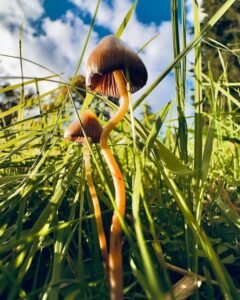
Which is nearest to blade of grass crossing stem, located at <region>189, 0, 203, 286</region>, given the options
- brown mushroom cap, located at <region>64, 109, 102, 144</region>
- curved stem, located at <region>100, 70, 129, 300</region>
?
curved stem, located at <region>100, 70, 129, 300</region>

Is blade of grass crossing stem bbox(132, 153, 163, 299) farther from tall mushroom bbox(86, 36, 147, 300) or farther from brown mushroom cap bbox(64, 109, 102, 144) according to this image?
brown mushroom cap bbox(64, 109, 102, 144)

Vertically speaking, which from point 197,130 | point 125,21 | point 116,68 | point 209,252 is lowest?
point 209,252

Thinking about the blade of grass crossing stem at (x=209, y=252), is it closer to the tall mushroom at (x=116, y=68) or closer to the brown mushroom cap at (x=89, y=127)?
the tall mushroom at (x=116, y=68)

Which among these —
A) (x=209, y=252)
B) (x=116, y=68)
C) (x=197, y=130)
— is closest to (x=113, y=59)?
(x=116, y=68)

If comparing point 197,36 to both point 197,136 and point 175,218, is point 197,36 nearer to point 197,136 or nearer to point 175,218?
point 197,136

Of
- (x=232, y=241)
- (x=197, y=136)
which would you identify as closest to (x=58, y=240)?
(x=197, y=136)

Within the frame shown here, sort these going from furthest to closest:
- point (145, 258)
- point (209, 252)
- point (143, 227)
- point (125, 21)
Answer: point (125, 21) → point (143, 227) → point (209, 252) → point (145, 258)

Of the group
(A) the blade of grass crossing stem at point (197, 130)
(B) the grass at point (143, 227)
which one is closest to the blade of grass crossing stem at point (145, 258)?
(B) the grass at point (143, 227)

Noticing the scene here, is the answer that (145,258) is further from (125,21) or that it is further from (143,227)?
(125,21)

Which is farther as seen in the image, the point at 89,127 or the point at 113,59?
the point at 89,127
